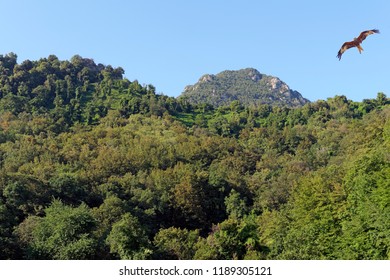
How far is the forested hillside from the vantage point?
3103cm

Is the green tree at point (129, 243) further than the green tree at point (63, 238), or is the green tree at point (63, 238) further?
the green tree at point (129, 243)

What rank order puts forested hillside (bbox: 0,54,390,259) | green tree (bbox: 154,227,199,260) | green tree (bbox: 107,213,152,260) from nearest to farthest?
1. forested hillside (bbox: 0,54,390,259)
2. green tree (bbox: 107,213,152,260)
3. green tree (bbox: 154,227,199,260)

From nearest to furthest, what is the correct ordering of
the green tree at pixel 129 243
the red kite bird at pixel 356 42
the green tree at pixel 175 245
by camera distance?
the red kite bird at pixel 356 42, the green tree at pixel 129 243, the green tree at pixel 175 245

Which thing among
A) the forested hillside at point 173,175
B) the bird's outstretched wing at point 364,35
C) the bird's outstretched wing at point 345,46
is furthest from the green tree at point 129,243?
the bird's outstretched wing at point 364,35

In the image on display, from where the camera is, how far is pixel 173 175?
208 ft

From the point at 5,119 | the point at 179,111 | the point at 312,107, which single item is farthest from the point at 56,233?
the point at 312,107

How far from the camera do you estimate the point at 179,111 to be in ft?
403

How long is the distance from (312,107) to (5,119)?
78297 mm

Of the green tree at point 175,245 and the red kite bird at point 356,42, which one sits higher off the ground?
the red kite bird at point 356,42

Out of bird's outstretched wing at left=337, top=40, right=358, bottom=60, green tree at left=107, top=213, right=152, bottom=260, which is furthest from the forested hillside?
bird's outstretched wing at left=337, top=40, right=358, bottom=60

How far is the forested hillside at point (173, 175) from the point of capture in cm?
3103

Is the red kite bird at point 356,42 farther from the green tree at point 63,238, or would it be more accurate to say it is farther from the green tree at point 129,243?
the green tree at point 63,238

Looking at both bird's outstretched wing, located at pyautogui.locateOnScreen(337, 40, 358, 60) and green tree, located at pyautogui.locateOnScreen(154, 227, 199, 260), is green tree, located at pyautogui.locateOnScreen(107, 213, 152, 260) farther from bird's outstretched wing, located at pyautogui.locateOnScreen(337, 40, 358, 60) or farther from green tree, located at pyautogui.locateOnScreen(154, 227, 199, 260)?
bird's outstretched wing, located at pyautogui.locateOnScreen(337, 40, 358, 60)
